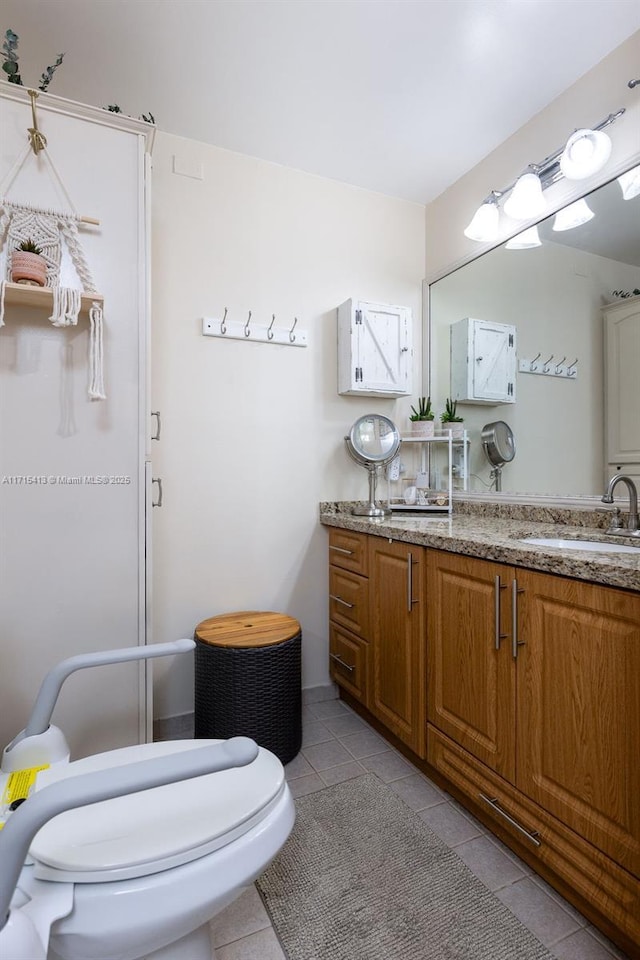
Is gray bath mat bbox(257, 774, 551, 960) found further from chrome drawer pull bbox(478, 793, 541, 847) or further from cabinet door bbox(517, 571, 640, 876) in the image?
cabinet door bbox(517, 571, 640, 876)

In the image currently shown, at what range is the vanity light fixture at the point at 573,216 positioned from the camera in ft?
5.89

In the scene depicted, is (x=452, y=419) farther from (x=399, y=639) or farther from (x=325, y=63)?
(x=325, y=63)

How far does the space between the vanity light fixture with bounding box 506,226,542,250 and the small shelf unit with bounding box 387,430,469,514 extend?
0.90m

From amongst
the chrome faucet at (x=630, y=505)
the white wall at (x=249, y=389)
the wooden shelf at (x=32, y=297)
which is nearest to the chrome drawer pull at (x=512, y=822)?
the chrome faucet at (x=630, y=505)

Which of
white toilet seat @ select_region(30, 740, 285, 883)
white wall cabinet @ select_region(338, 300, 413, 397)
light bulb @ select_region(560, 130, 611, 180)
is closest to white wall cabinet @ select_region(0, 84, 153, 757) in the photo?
white toilet seat @ select_region(30, 740, 285, 883)

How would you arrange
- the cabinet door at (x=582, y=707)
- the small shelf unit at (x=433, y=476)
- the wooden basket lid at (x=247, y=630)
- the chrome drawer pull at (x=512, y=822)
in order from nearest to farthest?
1. the cabinet door at (x=582, y=707)
2. the chrome drawer pull at (x=512, y=822)
3. the wooden basket lid at (x=247, y=630)
4. the small shelf unit at (x=433, y=476)

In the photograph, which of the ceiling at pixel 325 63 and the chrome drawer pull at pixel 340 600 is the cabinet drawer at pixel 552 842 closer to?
the chrome drawer pull at pixel 340 600

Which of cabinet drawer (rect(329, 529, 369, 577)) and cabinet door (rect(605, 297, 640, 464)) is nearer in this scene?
cabinet door (rect(605, 297, 640, 464))

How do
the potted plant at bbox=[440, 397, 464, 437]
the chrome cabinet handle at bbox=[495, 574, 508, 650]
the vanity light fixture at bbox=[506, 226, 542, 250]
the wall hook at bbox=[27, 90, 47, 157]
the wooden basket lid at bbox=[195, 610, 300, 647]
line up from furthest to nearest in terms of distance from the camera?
the potted plant at bbox=[440, 397, 464, 437]
the vanity light fixture at bbox=[506, 226, 542, 250]
the wooden basket lid at bbox=[195, 610, 300, 647]
the wall hook at bbox=[27, 90, 47, 157]
the chrome cabinet handle at bbox=[495, 574, 508, 650]

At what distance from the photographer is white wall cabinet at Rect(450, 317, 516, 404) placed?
2.18m

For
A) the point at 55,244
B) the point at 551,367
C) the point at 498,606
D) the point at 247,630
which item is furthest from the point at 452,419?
the point at 55,244

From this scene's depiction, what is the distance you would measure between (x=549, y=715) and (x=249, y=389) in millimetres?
1754

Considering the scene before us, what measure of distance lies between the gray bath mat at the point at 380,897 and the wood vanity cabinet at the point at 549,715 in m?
0.20

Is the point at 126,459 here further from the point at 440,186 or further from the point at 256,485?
the point at 440,186
